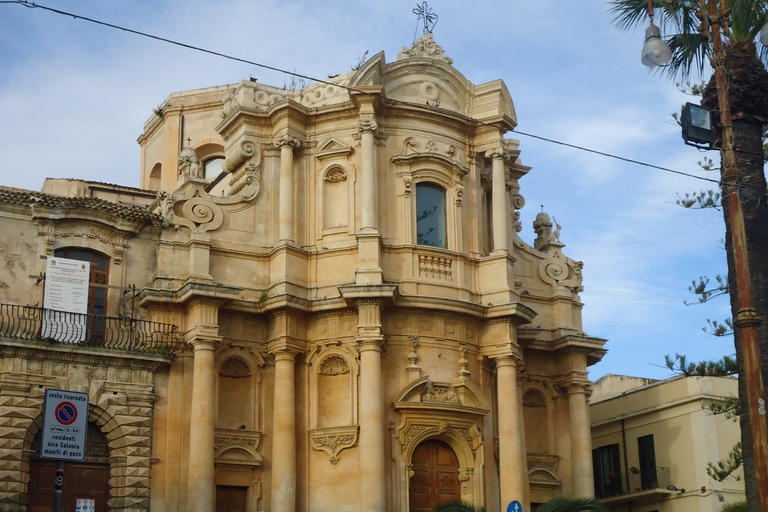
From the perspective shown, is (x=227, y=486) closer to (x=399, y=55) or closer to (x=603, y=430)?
(x=399, y=55)

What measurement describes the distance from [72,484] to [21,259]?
5385 mm

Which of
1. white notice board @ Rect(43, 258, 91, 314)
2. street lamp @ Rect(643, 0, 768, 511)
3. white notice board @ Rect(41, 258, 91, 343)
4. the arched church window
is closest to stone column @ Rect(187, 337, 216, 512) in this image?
the arched church window

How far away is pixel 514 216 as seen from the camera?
32.5 meters

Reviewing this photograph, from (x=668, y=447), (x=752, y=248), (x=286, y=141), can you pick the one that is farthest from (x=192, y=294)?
(x=668, y=447)

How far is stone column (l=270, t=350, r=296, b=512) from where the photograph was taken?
1052 inches

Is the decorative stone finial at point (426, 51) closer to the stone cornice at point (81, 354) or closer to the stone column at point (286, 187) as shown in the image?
the stone column at point (286, 187)

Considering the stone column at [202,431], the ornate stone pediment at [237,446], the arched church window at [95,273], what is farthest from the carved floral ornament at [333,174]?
the ornate stone pediment at [237,446]

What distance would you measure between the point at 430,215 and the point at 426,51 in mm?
4559

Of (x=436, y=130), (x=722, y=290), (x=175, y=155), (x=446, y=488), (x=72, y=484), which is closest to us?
(x=722, y=290)

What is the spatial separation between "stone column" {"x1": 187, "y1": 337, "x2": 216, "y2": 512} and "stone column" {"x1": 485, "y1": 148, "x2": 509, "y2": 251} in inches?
311

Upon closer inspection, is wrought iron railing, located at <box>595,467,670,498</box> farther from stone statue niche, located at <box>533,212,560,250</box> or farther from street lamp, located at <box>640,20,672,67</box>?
street lamp, located at <box>640,20,672,67</box>

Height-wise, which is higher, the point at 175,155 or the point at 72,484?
the point at 175,155

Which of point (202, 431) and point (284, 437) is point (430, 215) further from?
point (202, 431)

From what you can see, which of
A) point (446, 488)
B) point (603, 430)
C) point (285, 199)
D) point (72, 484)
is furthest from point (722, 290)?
point (603, 430)
